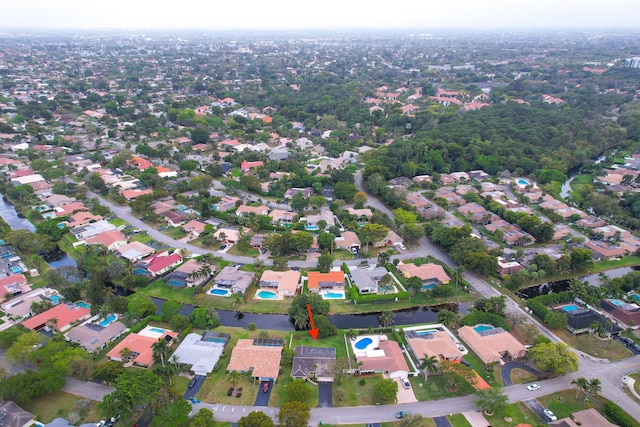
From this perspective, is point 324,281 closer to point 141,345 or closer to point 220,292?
point 220,292

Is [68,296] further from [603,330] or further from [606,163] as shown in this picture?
[606,163]

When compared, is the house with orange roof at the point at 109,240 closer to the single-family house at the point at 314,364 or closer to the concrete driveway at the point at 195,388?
the concrete driveway at the point at 195,388

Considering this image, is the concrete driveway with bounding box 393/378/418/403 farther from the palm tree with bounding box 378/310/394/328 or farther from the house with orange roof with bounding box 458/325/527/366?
the house with orange roof with bounding box 458/325/527/366

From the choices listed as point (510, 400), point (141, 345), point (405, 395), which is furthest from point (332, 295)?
point (141, 345)

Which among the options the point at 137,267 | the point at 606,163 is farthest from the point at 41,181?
the point at 606,163

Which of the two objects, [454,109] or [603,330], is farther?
[454,109]
